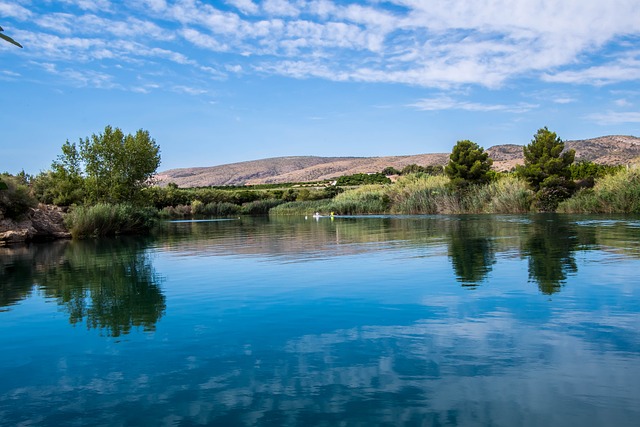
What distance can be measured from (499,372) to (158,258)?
10828 millimetres

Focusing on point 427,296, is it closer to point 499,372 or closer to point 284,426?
point 499,372

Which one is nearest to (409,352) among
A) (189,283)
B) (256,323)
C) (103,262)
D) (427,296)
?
(256,323)

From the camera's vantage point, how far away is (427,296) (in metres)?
7.12

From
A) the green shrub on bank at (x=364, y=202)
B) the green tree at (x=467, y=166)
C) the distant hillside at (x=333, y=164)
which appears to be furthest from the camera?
the distant hillside at (x=333, y=164)

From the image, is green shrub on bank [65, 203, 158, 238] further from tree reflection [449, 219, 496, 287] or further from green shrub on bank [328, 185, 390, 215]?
green shrub on bank [328, 185, 390, 215]

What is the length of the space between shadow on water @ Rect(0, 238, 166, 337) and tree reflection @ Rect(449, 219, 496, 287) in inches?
174

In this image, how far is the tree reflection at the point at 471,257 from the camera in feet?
28.2

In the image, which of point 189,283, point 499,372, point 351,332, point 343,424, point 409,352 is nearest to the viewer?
point 343,424

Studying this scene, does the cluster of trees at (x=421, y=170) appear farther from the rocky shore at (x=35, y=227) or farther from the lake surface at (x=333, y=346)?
the lake surface at (x=333, y=346)

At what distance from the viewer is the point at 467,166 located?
37125mm

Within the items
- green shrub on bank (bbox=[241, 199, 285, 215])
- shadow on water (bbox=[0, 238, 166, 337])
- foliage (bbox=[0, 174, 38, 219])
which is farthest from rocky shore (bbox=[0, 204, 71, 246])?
green shrub on bank (bbox=[241, 199, 285, 215])

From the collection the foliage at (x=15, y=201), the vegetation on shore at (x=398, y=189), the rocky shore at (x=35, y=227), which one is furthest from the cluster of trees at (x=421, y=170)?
the foliage at (x=15, y=201)

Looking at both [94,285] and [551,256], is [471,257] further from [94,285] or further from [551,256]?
[94,285]

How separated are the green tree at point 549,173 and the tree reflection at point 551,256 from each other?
15463 millimetres
